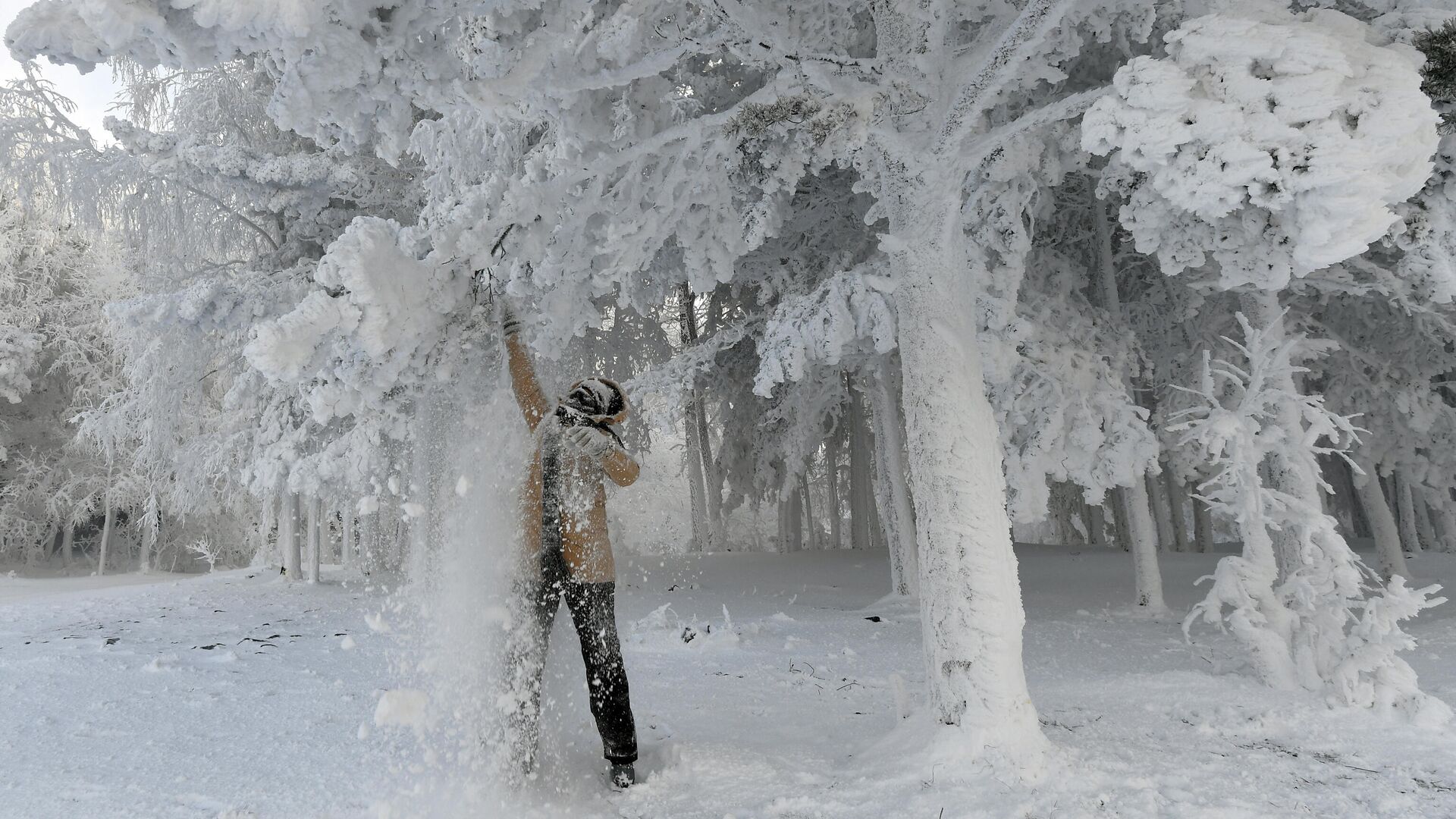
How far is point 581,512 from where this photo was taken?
346cm

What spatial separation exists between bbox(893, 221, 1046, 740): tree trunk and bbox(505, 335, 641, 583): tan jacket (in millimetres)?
1445

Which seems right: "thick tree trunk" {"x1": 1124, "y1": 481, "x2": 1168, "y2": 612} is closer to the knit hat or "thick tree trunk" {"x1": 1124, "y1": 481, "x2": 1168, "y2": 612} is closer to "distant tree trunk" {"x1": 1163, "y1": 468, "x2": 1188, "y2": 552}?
the knit hat

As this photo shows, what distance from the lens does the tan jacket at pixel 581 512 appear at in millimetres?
3414

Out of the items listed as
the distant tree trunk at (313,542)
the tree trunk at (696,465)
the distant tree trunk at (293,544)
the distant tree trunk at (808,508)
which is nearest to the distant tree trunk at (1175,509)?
the distant tree trunk at (808,508)

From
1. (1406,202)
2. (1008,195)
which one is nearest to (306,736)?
(1008,195)

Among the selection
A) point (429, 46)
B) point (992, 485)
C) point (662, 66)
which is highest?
point (662, 66)

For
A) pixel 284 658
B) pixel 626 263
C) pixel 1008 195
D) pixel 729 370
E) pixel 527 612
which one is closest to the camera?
pixel 527 612

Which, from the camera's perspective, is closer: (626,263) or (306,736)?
(306,736)

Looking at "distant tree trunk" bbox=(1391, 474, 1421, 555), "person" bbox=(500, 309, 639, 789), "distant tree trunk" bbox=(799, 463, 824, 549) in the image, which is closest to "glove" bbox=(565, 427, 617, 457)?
"person" bbox=(500, 309, 639, 789)

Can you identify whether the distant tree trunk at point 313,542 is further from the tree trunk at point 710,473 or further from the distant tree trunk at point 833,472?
the distant tree trunk at point 833,472

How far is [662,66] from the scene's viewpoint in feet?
12.5

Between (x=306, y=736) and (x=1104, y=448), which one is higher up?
(x=1104, y=448)

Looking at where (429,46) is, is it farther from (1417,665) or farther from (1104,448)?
(1417,665)

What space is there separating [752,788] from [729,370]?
966 cm
